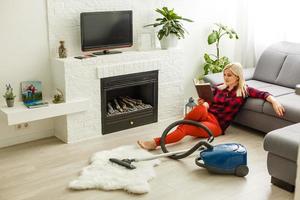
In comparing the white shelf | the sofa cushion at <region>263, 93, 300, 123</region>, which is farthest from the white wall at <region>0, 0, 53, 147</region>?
the sofa cushion at <region>263, 93, 300, 123</region>

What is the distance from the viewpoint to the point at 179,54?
5023 millimetres

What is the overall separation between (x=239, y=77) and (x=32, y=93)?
211 cm

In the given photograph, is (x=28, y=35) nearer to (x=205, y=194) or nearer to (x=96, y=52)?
(x=96, y=52)

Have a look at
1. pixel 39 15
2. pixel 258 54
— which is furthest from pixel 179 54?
pixel 39 15

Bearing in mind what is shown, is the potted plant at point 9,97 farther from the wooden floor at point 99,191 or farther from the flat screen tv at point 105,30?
the flat screen tv at point 105,30

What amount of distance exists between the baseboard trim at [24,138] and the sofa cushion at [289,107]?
229 cm

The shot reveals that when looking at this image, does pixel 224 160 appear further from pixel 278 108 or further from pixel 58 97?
pixel 58 97

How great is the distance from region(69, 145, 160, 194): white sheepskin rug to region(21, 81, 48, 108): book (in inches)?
33.1

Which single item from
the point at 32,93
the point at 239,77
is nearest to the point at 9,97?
the point at 32,93

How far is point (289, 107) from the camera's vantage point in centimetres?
414

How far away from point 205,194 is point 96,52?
211 cm

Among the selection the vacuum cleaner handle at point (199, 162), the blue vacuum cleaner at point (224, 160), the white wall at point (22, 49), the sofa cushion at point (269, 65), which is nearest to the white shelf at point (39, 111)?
the white wall at point (22, 49)

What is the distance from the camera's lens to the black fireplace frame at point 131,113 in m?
4.53

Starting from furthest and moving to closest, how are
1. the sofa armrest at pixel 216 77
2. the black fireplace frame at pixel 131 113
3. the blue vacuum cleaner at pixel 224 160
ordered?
→ the sofa armrest at pixel 216 77 < the black fireplace frame at pixel 131 113 < the blue vacuum cleaner at pixel 224 160
